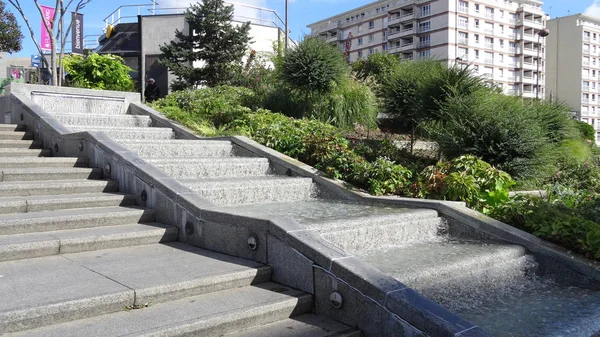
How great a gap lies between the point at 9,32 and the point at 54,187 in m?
19.6

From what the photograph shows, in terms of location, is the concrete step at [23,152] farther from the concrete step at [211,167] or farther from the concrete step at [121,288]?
the concrete step at [121,288]

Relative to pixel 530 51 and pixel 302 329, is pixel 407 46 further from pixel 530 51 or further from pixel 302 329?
pixel 302 329

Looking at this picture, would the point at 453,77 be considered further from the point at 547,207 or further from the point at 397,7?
the point at 397,7

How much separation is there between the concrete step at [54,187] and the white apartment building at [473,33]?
73560mm

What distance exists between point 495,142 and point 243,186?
4.08 meters

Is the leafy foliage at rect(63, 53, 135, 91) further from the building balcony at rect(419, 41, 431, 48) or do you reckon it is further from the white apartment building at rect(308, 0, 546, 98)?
the building balcony at rect(419, 41, 431, 48)

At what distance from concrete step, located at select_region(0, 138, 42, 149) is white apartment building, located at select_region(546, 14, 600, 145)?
307 ft

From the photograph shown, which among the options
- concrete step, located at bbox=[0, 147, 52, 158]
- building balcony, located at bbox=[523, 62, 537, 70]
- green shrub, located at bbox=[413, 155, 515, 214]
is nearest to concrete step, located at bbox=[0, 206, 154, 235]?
concrete step, located at bbox=[0, 147, 52, 158]

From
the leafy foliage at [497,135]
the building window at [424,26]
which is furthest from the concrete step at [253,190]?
the building window at [424,26]

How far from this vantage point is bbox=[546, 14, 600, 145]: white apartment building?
3469 inches

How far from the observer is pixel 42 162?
255 inches

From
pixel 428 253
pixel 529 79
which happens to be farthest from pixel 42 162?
pixel 529 79

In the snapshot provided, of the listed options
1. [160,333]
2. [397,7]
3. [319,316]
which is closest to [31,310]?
[160,333]

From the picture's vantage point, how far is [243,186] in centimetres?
647
